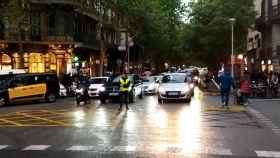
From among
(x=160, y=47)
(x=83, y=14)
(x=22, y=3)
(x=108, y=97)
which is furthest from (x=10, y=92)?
(x=160, y=47)

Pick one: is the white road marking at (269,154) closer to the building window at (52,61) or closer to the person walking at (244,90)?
the person walking at (244,90)

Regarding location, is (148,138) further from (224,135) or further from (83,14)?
(83,14)

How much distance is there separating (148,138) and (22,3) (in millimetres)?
27106

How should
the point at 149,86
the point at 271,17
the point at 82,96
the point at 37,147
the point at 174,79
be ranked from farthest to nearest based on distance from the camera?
the point at 271,17 → the point at 149,86 → the point at 174,79 → the point at 82,96 → the point at 37,147

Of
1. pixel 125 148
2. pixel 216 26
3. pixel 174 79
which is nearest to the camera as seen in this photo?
pixel 125 148

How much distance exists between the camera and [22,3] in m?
41.2

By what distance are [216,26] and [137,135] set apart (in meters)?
43.8

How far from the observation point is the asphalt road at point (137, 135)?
13.6 m

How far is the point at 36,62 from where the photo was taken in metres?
52.6

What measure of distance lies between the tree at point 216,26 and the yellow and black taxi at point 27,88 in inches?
1007

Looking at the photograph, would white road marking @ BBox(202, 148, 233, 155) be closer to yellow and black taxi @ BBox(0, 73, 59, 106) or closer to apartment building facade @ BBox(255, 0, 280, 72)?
yellow and black taxi @ BBox(0, 73, 59, 106)

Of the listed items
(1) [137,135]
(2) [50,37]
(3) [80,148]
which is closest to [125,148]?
(3) [80,148]

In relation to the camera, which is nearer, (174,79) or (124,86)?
(124,86)

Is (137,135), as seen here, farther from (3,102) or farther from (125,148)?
(3,102)
